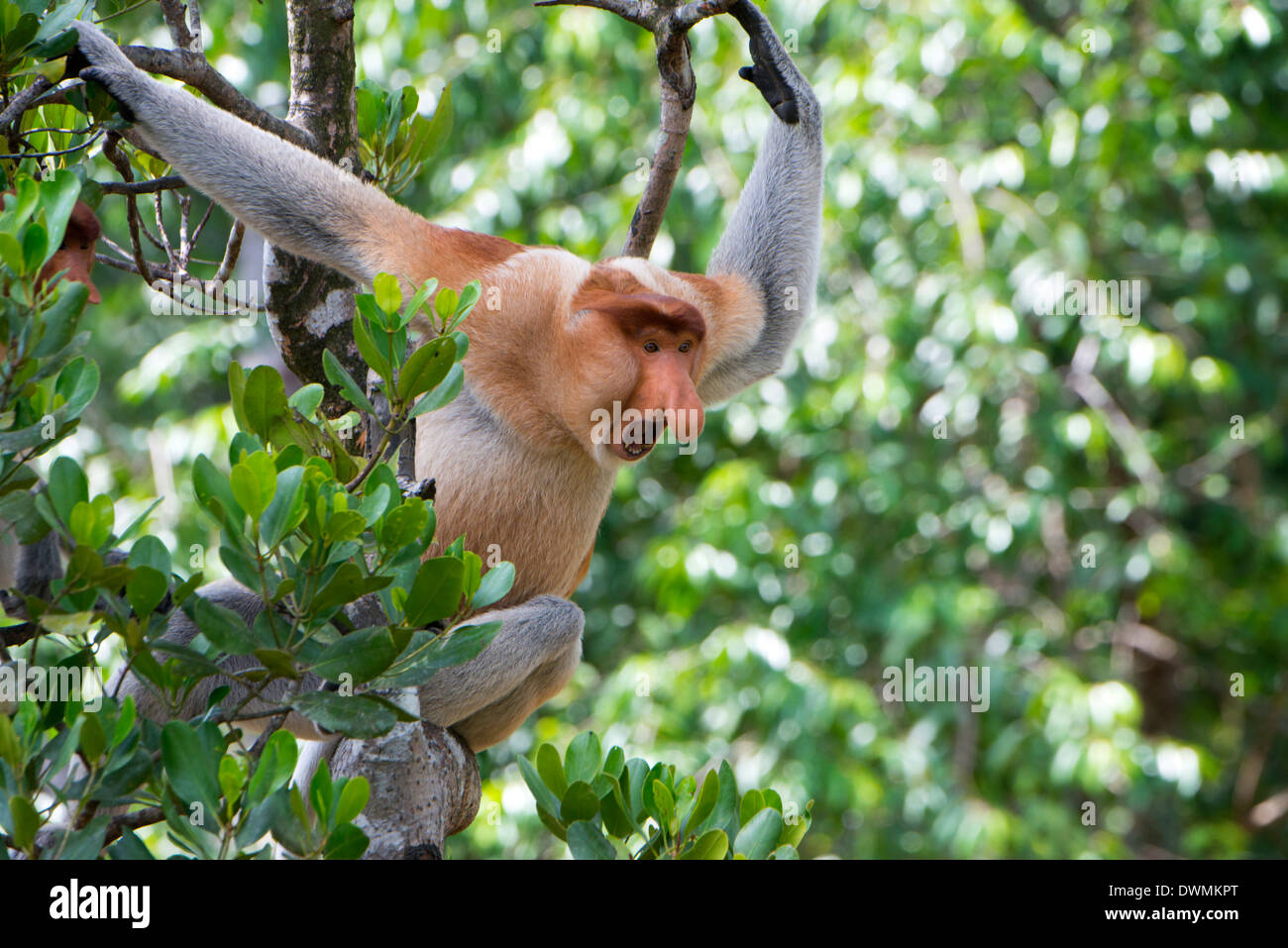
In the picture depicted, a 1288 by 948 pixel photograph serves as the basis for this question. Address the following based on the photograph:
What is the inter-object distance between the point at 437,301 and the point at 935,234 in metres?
3.55

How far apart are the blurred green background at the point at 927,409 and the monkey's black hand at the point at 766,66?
1644 mm

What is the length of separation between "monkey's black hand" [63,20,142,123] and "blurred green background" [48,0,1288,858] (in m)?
2.21

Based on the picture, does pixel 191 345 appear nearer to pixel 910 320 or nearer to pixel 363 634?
pixel 910 320

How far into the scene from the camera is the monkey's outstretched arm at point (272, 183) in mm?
1918

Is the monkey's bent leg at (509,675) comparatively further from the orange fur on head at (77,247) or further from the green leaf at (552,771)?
the orange fur on head at (77,247)

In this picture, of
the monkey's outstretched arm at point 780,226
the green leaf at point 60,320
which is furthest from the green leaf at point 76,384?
the monkey's outstretched arm at point 780,226

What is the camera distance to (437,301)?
5.05ft

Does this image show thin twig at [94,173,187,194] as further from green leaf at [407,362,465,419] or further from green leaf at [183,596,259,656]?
green leaf at [183,596,259,656]

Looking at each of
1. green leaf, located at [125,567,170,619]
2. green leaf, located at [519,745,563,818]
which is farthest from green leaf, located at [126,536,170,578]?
green leaf, located at [519,745,563,818]

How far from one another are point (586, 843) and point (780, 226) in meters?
1.64

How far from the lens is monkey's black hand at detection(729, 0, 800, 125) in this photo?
2.41 m

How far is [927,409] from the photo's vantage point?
4750mm

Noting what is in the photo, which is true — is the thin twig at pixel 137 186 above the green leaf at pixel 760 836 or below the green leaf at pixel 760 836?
above
